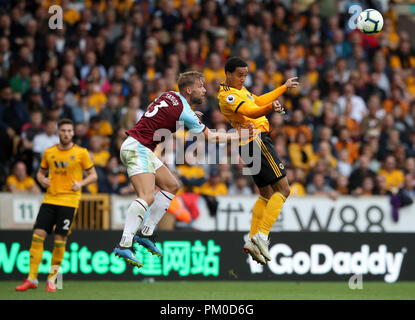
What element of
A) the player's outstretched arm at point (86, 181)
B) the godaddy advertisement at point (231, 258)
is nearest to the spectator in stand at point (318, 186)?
the godaddy advertisement at point (231, 258)

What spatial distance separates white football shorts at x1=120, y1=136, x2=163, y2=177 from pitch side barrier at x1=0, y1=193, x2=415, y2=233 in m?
4.68

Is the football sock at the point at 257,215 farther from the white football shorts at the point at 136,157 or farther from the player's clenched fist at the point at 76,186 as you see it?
the player's clenched fist at the point at 76,186

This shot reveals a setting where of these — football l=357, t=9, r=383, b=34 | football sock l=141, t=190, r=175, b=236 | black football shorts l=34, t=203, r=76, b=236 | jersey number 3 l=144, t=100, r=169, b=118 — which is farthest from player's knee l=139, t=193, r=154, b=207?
football l=357, t=9, r=383, b=34

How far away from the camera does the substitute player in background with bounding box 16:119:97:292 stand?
43.6ft

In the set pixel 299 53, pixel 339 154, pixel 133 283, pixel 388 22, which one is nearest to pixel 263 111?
pixel 133 283

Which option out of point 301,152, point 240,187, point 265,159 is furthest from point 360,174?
point 265,159

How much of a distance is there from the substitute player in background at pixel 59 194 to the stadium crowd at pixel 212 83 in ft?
6.66

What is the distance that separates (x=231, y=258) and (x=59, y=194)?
3774 millimetres

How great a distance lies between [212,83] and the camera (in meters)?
18.5

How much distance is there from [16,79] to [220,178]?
15.3ft

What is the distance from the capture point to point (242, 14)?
21.0 meters

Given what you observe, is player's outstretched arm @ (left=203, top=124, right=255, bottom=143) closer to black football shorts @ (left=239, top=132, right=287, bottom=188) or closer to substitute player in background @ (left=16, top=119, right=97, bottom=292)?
black football shorts @ (left=239, top=132, right=287, bottom=188)

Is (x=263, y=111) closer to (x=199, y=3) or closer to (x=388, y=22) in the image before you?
(x=199, y=3)

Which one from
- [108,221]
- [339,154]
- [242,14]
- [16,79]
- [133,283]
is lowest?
[133,283]
